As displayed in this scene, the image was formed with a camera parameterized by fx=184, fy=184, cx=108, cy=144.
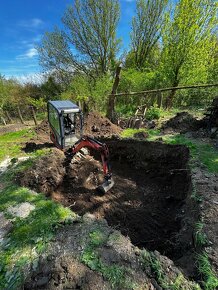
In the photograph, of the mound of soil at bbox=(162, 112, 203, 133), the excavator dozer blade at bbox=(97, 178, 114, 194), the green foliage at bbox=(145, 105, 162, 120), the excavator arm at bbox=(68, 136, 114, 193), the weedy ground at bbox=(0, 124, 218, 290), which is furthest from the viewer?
the green foliage at bbox=(145, 105, 162, 120)

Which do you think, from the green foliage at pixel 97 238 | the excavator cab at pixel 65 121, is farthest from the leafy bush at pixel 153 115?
the green foliage at pixel 97 238

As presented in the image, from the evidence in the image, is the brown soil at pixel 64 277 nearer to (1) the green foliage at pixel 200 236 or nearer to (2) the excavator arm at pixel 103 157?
(1) the green foliage at pixel 200 236

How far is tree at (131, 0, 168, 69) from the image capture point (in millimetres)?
18062

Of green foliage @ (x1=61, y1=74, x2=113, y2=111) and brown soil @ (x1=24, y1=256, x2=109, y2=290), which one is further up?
green foliage @ (x1=61, y1=74, x2=113, y2=111)

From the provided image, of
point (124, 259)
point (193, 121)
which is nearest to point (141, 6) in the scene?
point (193, 121)

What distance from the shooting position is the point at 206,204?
402 cm

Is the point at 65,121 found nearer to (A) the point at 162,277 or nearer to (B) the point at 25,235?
(B) the point at 25,235

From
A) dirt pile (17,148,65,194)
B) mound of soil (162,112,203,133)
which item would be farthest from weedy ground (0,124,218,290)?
mound of soil (162,112,203,133)

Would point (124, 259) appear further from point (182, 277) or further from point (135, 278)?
point (182, 277)

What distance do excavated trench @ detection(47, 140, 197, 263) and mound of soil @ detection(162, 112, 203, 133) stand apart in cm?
224

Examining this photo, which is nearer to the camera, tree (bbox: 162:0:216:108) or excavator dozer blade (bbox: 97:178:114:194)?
excavator dozer blade (bbox: 97:178:114:194)

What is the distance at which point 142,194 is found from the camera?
6.08 metres

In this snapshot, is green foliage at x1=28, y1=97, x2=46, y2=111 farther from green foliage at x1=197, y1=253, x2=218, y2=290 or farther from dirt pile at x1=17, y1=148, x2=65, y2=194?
green foliage at x1=197, y1=253, x2=218, y2=290

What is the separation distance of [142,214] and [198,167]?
2.20 meters
